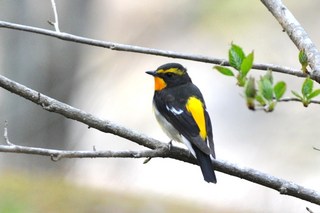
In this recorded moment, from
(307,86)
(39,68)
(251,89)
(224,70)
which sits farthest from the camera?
(39,68)

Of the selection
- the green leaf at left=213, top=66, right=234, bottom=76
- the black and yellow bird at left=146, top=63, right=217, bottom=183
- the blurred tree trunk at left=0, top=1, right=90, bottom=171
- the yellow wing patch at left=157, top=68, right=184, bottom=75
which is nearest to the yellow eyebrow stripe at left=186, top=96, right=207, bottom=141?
the black and yellow bird at left=146, top=63, right=217, bottom=183

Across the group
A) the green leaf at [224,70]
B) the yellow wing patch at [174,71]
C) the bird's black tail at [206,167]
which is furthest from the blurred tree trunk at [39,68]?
the green leaf at [224,70]

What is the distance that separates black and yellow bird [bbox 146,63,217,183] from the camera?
13.9 feet

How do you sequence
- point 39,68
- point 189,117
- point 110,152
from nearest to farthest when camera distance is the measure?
point 110,152, point 189,117, point 39,68

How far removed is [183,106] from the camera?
472 cm

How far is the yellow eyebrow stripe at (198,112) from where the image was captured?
4465 millimetres

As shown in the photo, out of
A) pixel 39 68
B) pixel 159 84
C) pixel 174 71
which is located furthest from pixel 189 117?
pixel 39 68

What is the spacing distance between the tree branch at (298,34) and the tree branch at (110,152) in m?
0.59

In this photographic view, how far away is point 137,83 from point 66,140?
6803 mm

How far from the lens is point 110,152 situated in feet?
10.2

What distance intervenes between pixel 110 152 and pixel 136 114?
11511mm

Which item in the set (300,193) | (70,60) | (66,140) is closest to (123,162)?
(66,140)

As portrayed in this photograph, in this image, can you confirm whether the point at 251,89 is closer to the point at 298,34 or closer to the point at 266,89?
the point at 266,89

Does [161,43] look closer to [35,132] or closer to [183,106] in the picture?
[35,132]
